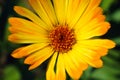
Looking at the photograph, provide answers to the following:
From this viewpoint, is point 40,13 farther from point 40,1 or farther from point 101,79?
point 101,79

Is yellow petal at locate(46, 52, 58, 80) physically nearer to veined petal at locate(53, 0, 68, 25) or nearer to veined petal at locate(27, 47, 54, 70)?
veined petal at locate(27, 47, 54, 70)

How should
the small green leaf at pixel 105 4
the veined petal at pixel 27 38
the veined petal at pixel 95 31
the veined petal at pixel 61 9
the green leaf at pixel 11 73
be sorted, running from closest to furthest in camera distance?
the veined petal at pixel 95 31 → the veined petal at pixel 27 38 → the veined petal at pixel 61 9 → the small green leaf at pixel 105 4 → the green leaf at pixel 11 73

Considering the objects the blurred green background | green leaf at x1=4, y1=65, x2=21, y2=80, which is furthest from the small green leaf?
green leaf at x1=4, y1=65, x2=21, y2=80

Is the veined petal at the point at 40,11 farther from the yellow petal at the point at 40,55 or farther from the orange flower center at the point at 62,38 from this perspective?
the yellow petal at the point at 40,55

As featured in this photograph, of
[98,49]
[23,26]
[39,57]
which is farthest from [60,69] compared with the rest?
[23,26]

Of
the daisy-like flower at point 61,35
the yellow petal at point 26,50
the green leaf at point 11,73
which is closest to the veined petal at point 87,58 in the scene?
the daisy-like flower at point 61,35

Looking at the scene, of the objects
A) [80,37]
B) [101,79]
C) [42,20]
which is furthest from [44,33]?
[101,79]
